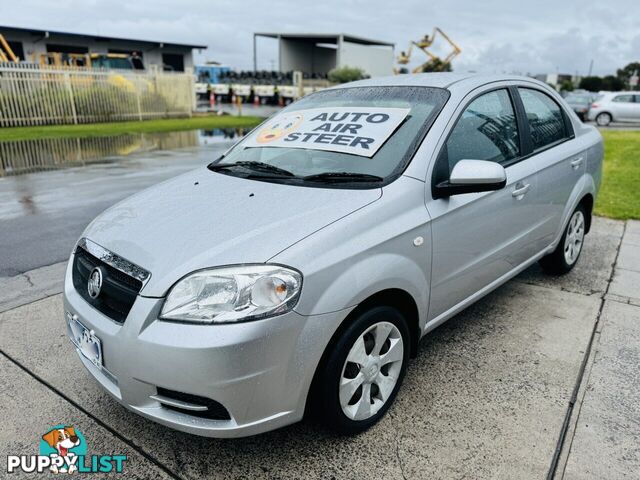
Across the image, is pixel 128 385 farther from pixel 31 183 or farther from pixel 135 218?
pixel 31 183

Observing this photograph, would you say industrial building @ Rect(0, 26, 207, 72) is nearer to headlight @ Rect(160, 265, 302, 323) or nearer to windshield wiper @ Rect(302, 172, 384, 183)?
windshield wiper @ Rect(302, 172, 384, 183)

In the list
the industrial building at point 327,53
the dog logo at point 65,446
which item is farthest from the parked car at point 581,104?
the industrial building at point 327,53

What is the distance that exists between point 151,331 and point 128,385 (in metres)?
0.30

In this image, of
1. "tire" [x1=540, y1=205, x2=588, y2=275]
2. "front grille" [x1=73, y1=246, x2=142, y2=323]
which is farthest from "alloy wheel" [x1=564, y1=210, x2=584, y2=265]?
"front grille" [x1=73, y1=246, x2=142, y2=323]

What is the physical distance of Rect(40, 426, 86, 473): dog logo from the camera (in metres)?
A: 2.25

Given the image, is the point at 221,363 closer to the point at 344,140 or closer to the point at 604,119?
the point at 344,140

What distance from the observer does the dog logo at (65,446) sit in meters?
2.25

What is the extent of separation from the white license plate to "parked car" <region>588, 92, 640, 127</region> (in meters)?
23.3

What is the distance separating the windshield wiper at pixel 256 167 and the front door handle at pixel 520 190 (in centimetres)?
149

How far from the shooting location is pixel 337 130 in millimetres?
2936

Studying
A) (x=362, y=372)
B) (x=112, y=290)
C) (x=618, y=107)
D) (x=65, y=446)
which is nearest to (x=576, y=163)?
(x=362, y=372)

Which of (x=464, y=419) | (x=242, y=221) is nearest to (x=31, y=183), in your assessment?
(x=242, y=221)

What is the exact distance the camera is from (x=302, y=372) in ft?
6.66

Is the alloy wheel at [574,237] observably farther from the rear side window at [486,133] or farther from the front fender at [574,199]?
the rear side window at [486,133]
